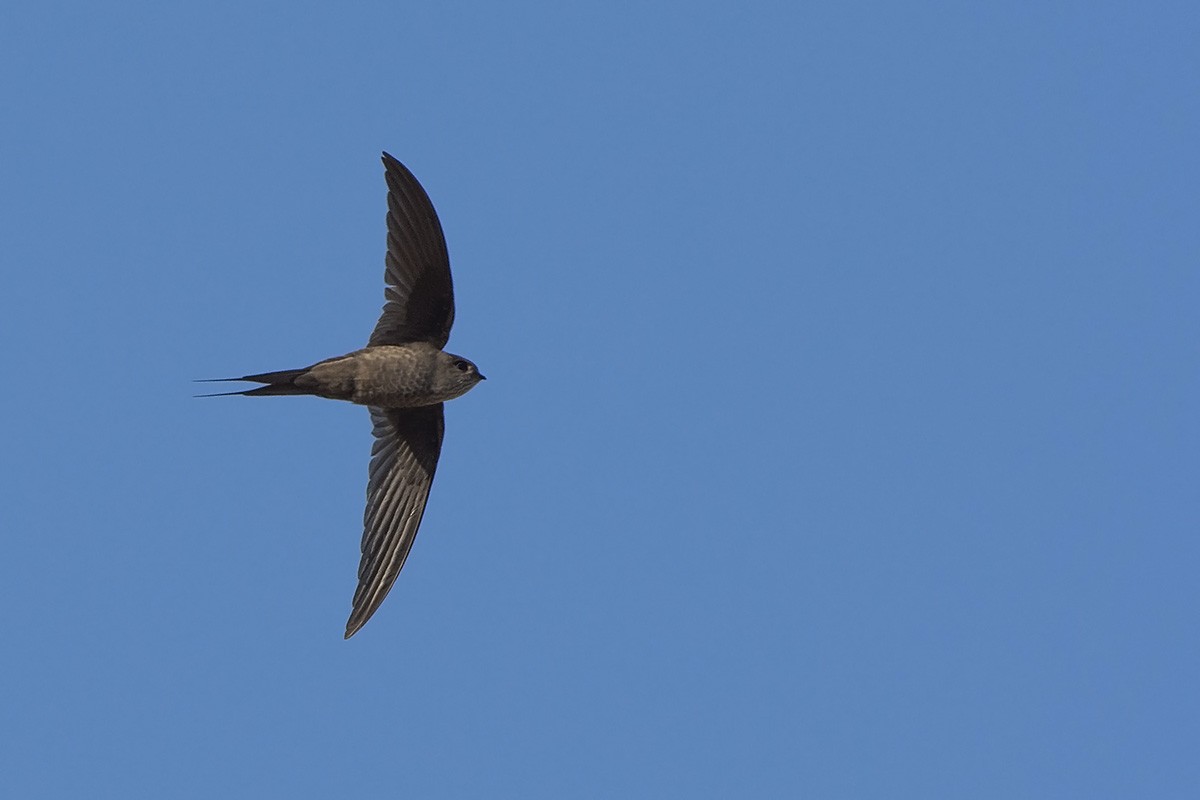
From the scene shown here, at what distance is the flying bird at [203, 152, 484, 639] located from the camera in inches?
380

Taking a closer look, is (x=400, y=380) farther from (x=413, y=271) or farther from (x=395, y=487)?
(x=395, y=487)

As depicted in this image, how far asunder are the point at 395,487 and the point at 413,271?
142 centimetres

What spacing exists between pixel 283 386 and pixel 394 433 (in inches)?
42.4

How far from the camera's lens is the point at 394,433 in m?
10.4

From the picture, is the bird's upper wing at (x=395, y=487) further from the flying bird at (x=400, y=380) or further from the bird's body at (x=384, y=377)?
the bird's body at (x=384, y=377)

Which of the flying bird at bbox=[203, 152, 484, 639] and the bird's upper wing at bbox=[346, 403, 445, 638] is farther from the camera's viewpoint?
the bird's upper wing at bbox=[346, 403, 445, 638]

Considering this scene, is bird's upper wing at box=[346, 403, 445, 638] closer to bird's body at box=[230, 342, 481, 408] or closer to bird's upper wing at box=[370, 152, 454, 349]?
bird's body at box=[230, 342, 481, 408]

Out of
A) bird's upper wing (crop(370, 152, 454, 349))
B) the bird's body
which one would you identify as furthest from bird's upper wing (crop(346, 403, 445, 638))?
bird's upper wing (crop(370, 152, 454, 349))

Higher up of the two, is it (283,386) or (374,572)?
(283,386)

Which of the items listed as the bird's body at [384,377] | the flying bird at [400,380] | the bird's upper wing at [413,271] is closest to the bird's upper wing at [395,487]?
the flying bird at [400,380]

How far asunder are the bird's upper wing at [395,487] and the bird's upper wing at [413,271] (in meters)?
0.63

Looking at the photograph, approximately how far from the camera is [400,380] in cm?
970

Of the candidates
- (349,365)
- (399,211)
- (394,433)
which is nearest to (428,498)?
(394,433)

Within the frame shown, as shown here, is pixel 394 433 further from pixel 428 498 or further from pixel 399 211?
pixel 399 211
